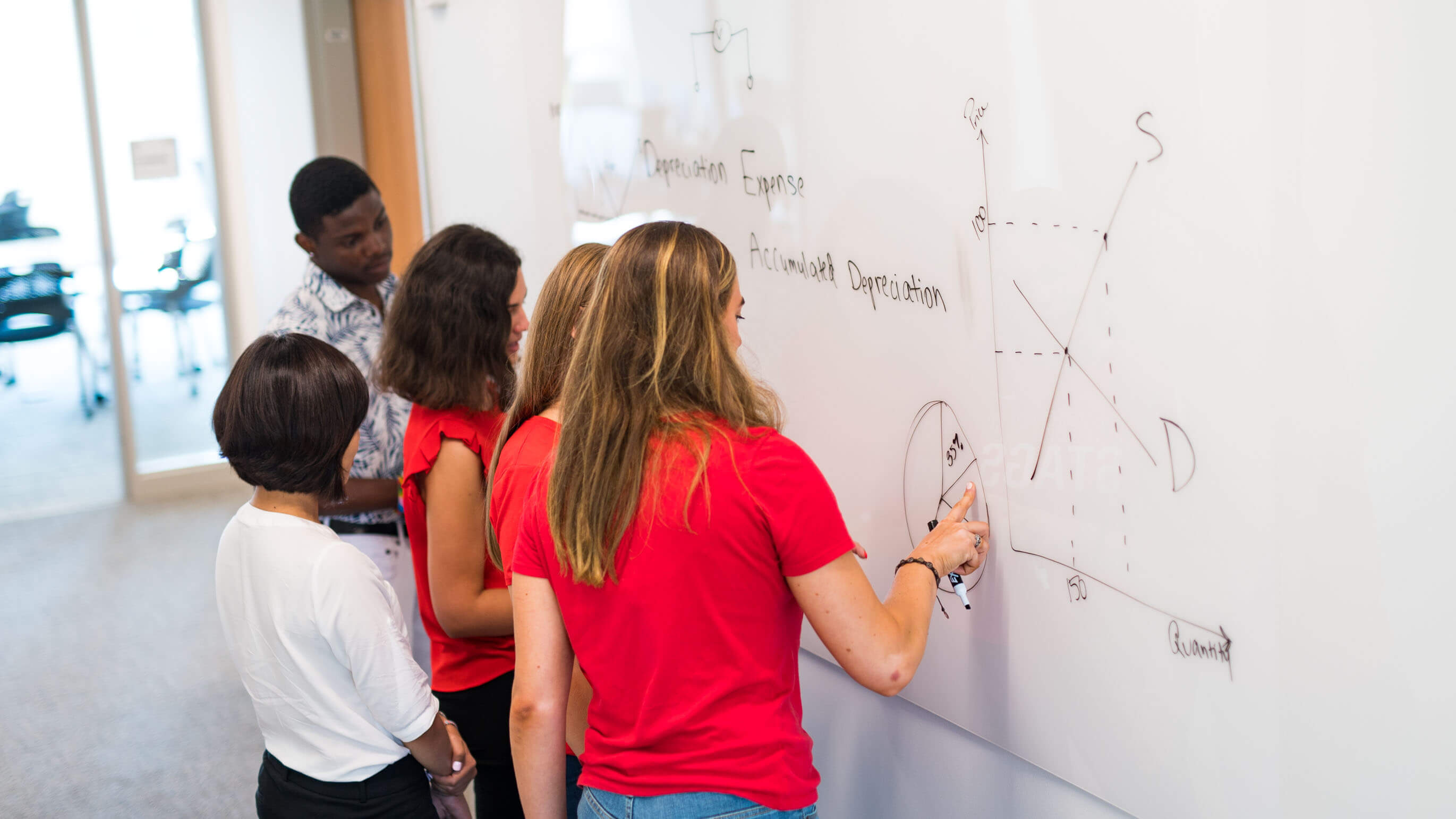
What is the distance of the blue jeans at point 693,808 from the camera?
103 cm

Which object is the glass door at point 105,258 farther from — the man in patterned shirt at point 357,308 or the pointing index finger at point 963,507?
the pointing index finger at point 963,507

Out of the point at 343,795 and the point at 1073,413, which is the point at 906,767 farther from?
the point at 343,795

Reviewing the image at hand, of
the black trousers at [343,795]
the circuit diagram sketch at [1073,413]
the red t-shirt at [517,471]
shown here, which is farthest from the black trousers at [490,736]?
the circuit diagram sketch at [1073,413]

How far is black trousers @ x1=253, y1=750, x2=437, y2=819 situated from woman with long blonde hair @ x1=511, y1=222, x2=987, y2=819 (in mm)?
401

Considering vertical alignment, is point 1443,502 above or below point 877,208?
below

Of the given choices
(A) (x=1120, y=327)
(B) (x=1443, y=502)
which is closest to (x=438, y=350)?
(A) (x=1120, y=327)

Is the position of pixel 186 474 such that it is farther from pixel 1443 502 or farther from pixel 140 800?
pixel 1443 502

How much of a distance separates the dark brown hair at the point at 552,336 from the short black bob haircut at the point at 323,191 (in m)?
1.11

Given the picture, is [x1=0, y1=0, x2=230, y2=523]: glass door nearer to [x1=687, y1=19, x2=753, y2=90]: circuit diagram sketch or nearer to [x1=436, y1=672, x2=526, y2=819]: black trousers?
[x1=687, y1=19, x2=753, y2=90]: circuit diagram sketch

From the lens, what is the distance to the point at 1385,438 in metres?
0.79

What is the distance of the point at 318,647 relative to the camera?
124 cm

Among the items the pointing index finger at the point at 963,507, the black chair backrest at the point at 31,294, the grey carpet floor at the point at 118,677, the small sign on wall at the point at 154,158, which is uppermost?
the small sign on wall at the point at 154,158

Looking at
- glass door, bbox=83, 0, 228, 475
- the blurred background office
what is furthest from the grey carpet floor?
glass door, bbox=83, 0, 228, 475

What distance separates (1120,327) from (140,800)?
291 centimetres
